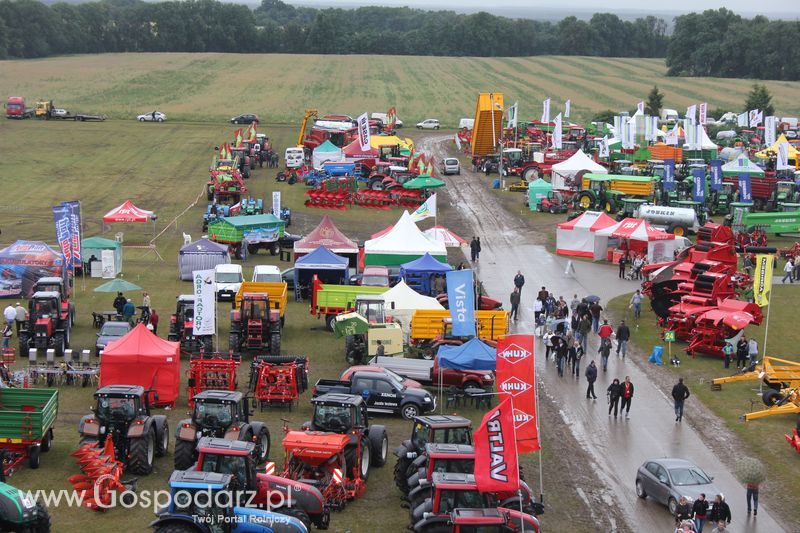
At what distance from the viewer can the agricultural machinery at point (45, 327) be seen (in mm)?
28469

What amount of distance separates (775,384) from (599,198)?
26074 millimetres

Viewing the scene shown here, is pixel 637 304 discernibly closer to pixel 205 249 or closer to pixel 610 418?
pixel 610 418

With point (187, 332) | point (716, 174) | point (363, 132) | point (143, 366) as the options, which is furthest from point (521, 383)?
point (363, 132)

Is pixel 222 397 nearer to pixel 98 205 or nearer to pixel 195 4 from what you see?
pixel 98 205

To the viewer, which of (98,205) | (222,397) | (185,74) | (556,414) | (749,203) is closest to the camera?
(222,397)

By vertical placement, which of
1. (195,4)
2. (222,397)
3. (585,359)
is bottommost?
(585,359)

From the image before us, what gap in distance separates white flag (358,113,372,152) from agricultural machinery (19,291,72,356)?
3108 centimetres

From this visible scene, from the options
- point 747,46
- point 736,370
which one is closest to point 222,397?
point 736,370

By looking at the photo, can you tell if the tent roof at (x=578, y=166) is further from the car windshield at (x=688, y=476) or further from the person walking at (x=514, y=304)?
the car windshield at (x=688, y=476)

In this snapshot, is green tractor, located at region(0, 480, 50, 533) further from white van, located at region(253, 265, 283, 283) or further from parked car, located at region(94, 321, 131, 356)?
white van, located at region(253, 265, 283, 283)

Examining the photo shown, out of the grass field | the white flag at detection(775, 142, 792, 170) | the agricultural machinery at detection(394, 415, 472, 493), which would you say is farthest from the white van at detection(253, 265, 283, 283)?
the grass field

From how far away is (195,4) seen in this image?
14500 centimetres

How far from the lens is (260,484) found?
1741 centimetres

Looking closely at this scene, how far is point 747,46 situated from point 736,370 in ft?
347
